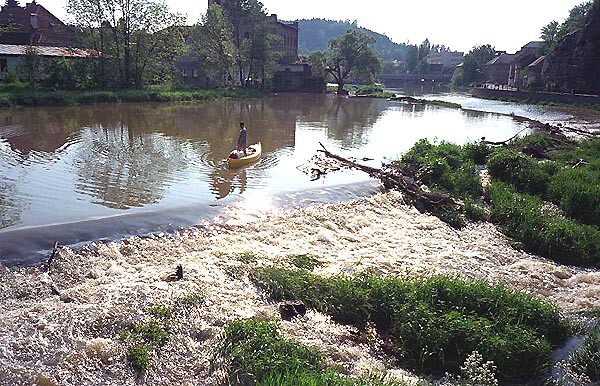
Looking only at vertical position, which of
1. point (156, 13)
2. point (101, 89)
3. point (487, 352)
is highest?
point (156, 13)

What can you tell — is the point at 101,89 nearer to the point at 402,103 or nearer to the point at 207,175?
the point at 207,175

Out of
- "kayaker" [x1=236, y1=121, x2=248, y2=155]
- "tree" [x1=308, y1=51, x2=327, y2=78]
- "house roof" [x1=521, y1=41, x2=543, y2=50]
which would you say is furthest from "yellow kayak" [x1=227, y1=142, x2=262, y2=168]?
"house roof" [x1=521, y1=41, x2=543, y2=50]

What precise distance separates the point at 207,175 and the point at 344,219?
21.4 ft

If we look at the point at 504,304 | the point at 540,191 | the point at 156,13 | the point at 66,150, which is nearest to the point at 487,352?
the point at 504,304

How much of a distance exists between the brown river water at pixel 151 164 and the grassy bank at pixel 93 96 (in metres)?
1.38

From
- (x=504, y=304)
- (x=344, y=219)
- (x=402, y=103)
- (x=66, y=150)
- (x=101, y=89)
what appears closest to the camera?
(x=504, y=304)

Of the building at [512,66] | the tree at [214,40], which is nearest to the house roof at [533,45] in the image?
the building at [512,66]

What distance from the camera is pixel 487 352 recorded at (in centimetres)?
727

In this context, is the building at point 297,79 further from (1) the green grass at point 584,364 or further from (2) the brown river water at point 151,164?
(1) the green grass at point 584,364

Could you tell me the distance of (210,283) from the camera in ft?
29.6

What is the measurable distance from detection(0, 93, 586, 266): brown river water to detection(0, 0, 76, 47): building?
835 inches

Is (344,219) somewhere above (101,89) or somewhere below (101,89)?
below

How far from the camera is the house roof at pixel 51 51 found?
43.2 m

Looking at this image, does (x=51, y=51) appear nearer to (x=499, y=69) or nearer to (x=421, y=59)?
(x=499, y=69)
